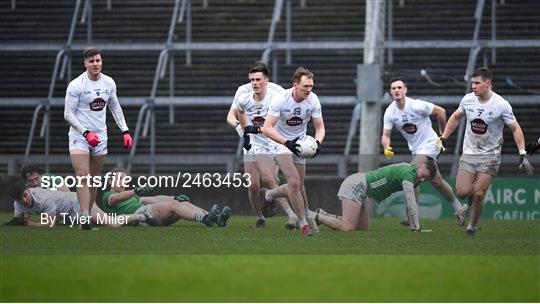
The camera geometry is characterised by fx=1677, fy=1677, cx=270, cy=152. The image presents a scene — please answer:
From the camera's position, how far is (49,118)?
3506 centimetres

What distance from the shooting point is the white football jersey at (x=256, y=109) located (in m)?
22.2

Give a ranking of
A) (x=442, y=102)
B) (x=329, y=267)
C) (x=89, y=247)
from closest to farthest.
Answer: (x=329, y=267) < (x=89, y=247) < (x=442, y=102)

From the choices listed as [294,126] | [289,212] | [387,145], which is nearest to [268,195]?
[289,212]

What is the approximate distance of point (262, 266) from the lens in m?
15.7

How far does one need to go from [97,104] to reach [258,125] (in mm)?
2314

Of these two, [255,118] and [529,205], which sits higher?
[255,118]

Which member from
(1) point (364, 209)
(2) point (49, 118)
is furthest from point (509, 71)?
(1) point (364, 209)

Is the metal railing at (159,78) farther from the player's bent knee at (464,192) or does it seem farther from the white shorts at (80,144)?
the player's bent knee at (464,192)

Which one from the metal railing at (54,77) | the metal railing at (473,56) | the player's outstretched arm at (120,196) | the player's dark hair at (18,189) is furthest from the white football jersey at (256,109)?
the metal railing at (54,77)

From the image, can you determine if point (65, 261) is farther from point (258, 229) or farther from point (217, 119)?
point (217, 119)

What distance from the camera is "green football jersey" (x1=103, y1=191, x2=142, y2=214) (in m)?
21.9

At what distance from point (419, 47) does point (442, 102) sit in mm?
1457

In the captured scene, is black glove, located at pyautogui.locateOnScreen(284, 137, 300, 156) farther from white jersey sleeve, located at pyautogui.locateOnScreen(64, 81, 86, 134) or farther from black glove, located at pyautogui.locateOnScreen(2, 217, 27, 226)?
black glove, located at pyautogui.locateOnScreen(2, 217, 27, 226)

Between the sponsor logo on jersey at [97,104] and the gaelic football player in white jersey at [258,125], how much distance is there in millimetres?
1927
